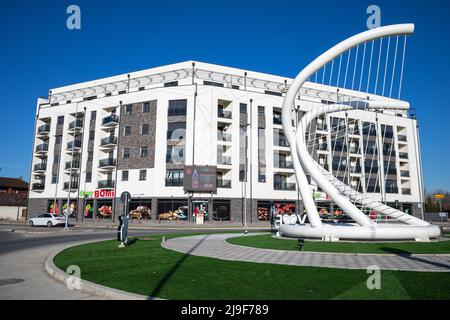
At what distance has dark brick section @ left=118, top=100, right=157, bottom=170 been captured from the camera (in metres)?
45.8

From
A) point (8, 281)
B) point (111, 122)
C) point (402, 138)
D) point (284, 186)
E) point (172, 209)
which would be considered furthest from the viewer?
point (402, 138)

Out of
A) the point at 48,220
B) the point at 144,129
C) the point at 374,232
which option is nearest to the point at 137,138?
the point at 144,129

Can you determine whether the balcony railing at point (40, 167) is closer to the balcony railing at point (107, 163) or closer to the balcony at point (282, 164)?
the balcony railing at point (107, 163)

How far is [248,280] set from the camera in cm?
762

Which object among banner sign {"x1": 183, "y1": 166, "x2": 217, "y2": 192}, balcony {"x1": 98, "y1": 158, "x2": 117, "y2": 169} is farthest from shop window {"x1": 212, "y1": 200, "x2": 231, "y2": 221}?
balcony {"x1": 98, "y1": 158, "x2": 117, "y2": 169}

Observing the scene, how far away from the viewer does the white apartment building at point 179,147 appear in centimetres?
4438

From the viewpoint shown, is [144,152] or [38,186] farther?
[38,186]

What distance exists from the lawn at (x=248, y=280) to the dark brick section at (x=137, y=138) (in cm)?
3588

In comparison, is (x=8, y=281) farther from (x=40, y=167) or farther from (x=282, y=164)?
(x=40, y=167)

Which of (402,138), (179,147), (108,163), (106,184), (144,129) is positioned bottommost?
(106,184)

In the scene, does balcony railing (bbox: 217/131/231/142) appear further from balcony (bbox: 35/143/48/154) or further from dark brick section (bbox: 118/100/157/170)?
balcony (bbox: 35/143/48/154)

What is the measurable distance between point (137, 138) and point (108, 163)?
232 inches

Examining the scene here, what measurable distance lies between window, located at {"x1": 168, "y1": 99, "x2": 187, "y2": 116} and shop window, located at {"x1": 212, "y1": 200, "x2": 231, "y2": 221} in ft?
42.7
